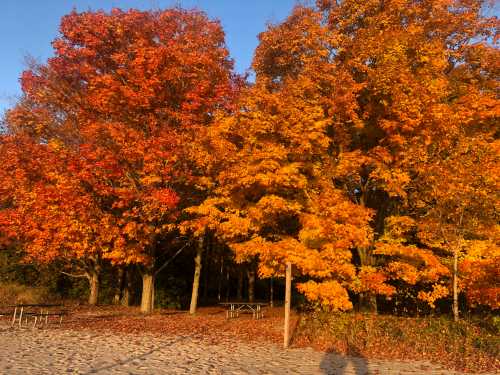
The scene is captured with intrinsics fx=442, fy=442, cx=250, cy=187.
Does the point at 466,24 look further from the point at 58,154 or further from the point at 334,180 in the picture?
the point at 58,154

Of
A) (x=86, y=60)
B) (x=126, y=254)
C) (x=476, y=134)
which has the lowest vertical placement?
(x=126, y=254)

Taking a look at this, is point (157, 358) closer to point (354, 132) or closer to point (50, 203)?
point (50, 203)

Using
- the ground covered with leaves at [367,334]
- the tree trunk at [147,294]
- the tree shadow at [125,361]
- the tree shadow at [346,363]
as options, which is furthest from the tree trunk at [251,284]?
the tree shadow at [346,363]

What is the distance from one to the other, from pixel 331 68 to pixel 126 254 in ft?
35.0

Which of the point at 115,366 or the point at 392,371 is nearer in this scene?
the point at 115,366

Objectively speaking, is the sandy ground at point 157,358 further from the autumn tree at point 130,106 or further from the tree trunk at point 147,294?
the tree trunk at point 147,294

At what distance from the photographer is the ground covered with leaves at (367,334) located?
11.2 metres

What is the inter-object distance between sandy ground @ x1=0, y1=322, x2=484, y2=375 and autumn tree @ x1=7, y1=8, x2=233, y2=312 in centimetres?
542

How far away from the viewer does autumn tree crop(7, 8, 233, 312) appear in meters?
17.0

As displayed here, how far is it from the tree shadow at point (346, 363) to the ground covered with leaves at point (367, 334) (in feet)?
0.34

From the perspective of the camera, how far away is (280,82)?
64.2 feet

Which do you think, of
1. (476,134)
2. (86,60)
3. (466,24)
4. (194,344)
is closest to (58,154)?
(86,60)

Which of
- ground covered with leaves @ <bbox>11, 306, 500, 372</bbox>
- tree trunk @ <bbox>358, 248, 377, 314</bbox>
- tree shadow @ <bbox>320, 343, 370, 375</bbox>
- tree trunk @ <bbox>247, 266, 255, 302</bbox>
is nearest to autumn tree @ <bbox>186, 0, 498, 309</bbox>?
tree trunk @ <bbox>358, 248, 377, 314</bbox>

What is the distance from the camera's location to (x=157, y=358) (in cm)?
985
